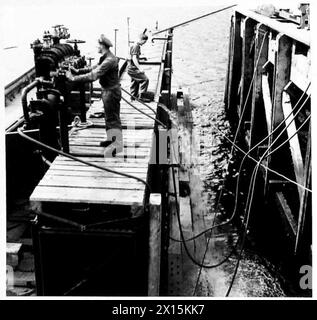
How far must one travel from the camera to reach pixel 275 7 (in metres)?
12.0

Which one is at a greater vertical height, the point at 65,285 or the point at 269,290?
the point at 65,285

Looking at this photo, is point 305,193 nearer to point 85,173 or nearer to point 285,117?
point 285,117

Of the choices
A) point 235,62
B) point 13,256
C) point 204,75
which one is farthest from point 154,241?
point 204,75

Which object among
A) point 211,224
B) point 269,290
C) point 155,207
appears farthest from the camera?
point 211,224

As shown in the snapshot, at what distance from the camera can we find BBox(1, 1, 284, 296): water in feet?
28.9

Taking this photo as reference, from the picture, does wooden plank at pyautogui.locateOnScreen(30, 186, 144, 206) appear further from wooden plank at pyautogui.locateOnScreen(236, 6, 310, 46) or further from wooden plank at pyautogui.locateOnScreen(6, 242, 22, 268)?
wooden plank at pyautogui.locateOnScreen(236, 6, 310, 46)

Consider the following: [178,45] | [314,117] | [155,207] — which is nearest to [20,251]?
[155,207]

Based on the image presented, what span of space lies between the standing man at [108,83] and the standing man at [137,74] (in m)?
2.64

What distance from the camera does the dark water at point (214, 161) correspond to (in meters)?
8.70

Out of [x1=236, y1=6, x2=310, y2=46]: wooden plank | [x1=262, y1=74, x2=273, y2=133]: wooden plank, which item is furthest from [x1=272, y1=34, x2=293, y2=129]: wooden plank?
[x1=262, y1=74, x2=273, y2=133]: wooden plank

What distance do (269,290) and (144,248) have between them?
166 inches

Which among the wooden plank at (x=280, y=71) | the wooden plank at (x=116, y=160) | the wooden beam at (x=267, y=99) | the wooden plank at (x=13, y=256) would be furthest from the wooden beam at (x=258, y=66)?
the wooden plank at (x=13, y=256)

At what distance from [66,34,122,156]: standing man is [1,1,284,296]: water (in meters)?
0.87

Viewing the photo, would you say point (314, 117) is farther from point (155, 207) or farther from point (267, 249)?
point (267, 249)
